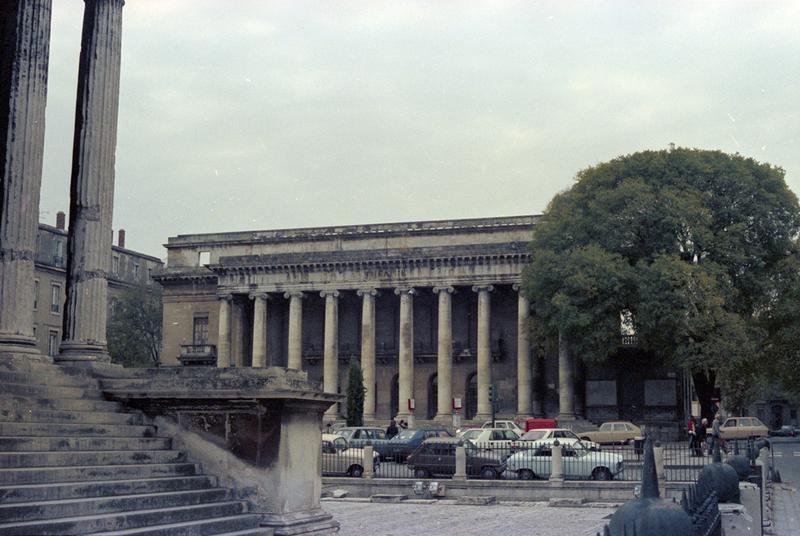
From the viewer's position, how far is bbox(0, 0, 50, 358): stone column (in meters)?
14.2

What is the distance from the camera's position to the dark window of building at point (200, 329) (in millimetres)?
66938

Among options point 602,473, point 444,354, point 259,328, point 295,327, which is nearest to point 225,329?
point 259,328

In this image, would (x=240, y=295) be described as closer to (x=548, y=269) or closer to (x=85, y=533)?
(x=548, y=269)

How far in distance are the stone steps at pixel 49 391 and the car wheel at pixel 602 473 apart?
1692 cm

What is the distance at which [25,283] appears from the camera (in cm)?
1430

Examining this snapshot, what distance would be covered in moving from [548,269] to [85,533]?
41.0 meters

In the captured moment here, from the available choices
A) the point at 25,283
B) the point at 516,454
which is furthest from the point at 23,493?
the point at 516,454

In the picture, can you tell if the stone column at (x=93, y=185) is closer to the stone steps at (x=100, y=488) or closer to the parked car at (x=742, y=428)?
the stone steps at (x=100, y=488)

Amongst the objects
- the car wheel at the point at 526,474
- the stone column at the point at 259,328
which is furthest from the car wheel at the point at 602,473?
the stone column at the point at 259,328

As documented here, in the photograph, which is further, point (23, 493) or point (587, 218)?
point (587, 218)

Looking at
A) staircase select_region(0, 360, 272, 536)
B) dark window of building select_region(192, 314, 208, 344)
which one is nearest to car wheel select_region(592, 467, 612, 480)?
staircase select_region(0, 360, 272, 536)

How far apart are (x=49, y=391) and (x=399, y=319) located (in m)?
50.7

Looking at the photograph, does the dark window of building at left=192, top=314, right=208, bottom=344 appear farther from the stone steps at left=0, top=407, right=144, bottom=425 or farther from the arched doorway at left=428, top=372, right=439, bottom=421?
the stone steps at left=0, top=407, right=144, bottom=425

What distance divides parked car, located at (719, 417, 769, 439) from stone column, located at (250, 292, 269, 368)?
27024 mm
